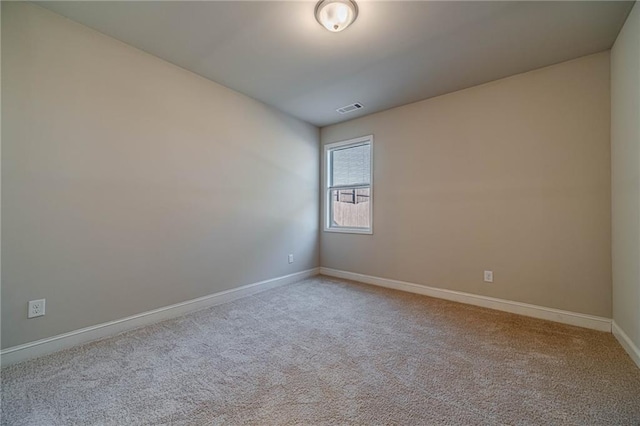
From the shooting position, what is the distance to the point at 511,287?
2852 millimetres

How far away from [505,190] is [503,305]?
123cm

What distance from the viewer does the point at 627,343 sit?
6.61ft

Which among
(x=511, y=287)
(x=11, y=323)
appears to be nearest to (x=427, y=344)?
(x=511, y=287)

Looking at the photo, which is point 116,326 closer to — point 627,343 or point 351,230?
point 351,230

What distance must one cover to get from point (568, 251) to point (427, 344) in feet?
5.54

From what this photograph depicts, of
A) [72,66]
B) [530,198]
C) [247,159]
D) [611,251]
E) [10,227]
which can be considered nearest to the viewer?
[10,227]

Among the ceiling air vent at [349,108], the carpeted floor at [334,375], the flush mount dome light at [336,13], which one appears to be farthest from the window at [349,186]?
the flush mount dome light at [336,13]

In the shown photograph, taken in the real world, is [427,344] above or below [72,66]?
below

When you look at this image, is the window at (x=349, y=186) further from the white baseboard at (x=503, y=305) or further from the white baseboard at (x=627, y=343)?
the white baseboard at (x=627, y=343)

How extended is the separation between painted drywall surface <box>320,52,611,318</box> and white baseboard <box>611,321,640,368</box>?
18 centimetres

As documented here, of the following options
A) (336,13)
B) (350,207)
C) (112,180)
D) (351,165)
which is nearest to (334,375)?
(112,180)

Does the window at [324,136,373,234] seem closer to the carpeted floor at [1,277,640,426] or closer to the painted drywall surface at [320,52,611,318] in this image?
the painted drywall surface at [320,52,611,318]

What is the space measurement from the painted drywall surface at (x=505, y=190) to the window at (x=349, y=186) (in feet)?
0.62

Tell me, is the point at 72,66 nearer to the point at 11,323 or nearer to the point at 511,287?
the point at 11,323
